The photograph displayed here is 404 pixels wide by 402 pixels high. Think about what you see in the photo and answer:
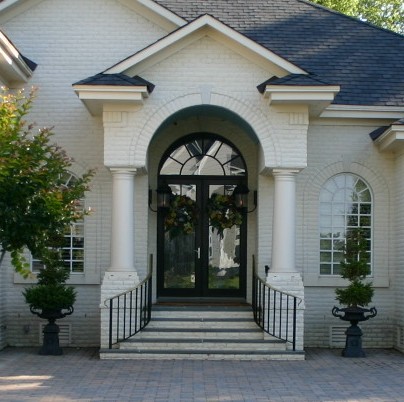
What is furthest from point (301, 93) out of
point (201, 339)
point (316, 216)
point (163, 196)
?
point (201, 339)

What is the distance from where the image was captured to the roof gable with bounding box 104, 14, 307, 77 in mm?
14578

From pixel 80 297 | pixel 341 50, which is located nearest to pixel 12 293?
pixel 80 297

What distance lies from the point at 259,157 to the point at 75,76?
3.81 m

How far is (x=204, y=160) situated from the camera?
17.1m

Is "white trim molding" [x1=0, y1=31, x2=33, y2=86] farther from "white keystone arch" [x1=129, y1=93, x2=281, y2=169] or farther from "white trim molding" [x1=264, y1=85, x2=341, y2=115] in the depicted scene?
"white trim molding" [x1=264, y1=85, x2=341, y2=115]

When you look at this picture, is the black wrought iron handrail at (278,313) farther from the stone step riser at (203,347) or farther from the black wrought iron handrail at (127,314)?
the black wrought iron handrail at (127,314)

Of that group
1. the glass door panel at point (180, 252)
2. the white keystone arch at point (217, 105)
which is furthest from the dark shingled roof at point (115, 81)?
the glass door panel at point (180, 252)

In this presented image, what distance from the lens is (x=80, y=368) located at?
516 inches

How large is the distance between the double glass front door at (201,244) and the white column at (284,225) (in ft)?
7.15

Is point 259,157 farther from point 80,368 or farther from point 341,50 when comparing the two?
point 80,368

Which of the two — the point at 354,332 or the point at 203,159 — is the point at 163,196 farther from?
the point at 354,332

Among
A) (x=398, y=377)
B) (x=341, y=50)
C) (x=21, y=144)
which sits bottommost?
(x=398, y=377)

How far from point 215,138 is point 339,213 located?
9.32ft

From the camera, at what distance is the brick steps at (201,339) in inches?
551
